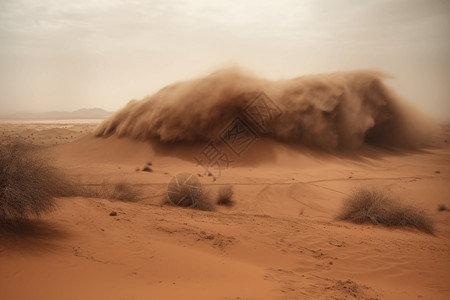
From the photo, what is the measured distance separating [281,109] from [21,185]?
40.0 feet

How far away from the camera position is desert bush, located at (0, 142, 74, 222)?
3900 millimetres

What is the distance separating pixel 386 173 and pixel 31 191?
11.9m

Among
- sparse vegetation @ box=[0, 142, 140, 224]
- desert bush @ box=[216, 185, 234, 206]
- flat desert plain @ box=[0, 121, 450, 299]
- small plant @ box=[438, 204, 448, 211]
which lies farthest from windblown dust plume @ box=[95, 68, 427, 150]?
sparse vegetation @ box=[0, 142, 140, 224]

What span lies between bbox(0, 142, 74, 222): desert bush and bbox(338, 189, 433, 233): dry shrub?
6086mm

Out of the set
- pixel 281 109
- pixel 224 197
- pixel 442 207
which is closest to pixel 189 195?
pixel 224 197

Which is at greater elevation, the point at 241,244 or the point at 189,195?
the point at 189,195

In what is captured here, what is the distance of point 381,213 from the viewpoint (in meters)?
6.81

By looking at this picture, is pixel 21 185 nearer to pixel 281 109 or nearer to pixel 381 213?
pixel 381 213

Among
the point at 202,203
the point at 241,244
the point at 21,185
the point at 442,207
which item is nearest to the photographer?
the point at 21,185

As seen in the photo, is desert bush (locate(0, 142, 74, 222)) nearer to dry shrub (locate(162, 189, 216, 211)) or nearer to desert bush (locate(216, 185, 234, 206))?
dry shrub (locate(162, 189, 216, 211))

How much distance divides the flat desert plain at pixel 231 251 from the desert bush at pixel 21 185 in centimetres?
28

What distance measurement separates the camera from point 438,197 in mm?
8750

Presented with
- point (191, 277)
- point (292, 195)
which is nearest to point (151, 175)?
point (292, 195)

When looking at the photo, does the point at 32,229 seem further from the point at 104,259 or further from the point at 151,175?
the point at 151,175
